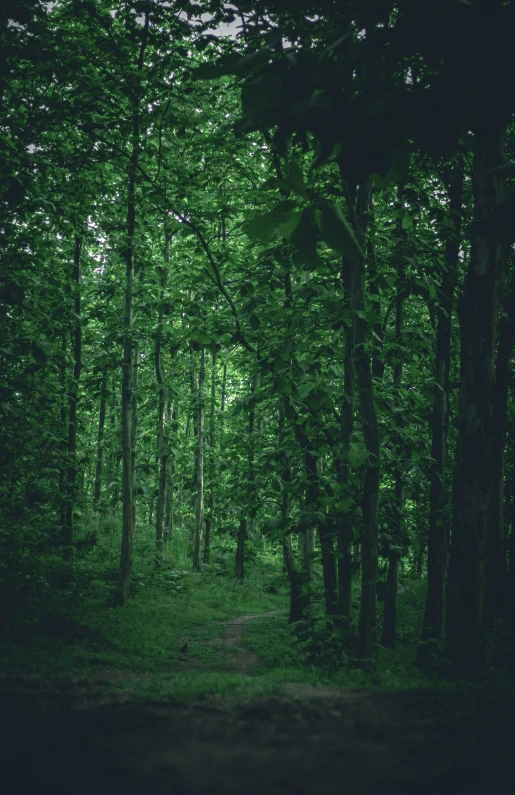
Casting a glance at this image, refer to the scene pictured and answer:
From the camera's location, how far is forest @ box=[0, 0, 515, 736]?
2.31 m

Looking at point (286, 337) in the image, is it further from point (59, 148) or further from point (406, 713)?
point (59, 148)

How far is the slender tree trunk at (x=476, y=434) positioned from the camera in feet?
13.1

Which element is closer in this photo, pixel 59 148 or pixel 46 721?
pixel 46 721

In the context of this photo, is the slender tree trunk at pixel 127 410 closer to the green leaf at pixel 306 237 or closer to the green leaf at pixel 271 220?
the green leaf at pixel 271 220

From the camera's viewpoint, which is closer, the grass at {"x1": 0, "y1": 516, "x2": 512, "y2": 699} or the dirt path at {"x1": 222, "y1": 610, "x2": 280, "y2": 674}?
the grass at {"x1": 0, "y1": 516, "x2": 512, "y2": 699}

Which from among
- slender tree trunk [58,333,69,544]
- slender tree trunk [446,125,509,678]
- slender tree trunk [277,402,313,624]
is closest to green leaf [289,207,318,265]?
slender tree trunk [446,125,509,678]

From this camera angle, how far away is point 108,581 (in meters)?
15.6

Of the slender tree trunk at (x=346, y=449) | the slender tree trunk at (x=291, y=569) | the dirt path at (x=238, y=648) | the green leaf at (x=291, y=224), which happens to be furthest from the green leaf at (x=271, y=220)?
the dirt path at (x=238, y=648)

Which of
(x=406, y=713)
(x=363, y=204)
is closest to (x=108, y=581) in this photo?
(x=363, y=204)

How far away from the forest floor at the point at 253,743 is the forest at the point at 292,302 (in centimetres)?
57

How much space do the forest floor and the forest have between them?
567 millimetres

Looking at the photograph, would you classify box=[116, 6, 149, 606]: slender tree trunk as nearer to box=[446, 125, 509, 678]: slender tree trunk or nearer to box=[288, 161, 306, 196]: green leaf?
box=[446, 125, 509, 678]: slender tree trunk

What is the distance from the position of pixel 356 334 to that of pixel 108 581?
12.8 meters

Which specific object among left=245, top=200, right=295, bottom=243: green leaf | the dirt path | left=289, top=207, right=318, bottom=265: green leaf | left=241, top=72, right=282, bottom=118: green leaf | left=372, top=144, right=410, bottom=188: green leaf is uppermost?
left=241, top=72, right=282, bottom=118: green leaf
